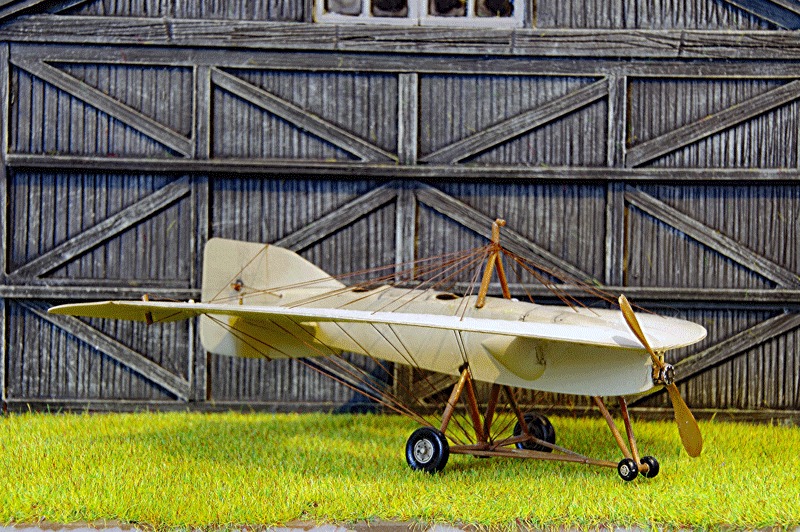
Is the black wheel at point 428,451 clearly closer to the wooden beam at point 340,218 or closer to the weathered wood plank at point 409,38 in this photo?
the wooden beam at point 340,218

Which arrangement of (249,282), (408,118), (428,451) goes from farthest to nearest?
1. (408,118)
2. (249,282)
3. (428,451)

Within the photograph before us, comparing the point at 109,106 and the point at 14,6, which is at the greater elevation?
the point at 14,6

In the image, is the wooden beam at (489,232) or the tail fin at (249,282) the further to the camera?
the wooden beam at (489,232)

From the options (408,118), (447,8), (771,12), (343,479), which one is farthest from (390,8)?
(343,479)

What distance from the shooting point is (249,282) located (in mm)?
8711

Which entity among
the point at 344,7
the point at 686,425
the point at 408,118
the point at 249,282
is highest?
the point at 344,7

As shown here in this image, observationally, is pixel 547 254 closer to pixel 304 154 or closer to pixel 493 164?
pixel 493 164

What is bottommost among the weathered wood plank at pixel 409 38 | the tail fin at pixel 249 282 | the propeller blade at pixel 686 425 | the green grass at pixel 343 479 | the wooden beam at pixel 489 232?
the green grass at pixel 343 479

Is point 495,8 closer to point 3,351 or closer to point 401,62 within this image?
point 401,62

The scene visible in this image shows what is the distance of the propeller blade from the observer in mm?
6781

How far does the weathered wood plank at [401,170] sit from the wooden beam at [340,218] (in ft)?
0.82

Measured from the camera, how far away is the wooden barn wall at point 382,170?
973cm

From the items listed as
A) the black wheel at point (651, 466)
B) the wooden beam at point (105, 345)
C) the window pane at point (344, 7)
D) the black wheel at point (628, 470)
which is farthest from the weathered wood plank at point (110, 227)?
the black wheel at point (651, 466)

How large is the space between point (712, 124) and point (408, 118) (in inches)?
154
